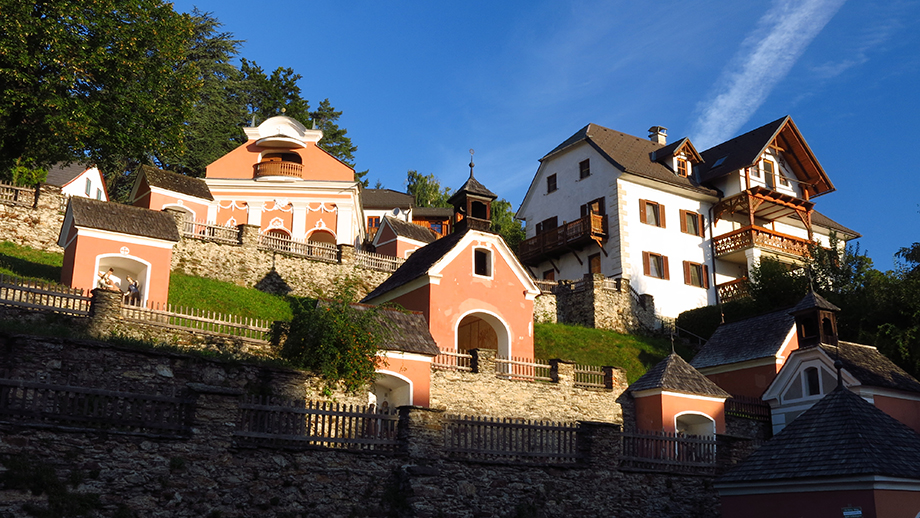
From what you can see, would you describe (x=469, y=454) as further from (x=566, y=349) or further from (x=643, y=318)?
(x=643, y=318)

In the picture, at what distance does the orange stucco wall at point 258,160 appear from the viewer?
45.4m

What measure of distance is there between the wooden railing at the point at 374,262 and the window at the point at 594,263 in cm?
1115

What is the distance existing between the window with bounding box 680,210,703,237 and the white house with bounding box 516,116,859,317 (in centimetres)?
6

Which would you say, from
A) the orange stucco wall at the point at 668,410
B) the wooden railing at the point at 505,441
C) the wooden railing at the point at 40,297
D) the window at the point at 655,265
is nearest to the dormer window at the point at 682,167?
the window at the point at 655,265

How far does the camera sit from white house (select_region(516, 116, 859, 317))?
4322cm

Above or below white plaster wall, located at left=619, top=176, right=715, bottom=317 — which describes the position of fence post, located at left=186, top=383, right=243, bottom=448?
below

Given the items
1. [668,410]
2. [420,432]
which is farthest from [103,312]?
[668,410]

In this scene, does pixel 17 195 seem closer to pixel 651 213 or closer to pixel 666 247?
pixel 651 213

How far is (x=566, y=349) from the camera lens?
34594mm

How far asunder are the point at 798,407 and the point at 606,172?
61.4 ft

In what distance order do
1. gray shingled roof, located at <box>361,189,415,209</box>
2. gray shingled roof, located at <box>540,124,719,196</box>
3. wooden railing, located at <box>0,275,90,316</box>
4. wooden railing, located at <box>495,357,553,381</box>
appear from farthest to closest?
1. gray shingled roof, located at <box>361,189,415,209</box>
2. gray shingled roof, located at <box>540,124,719,196</box>
3. wooden railing, located at <box>495,357,553,381</box>
4. wooden railing, located at <box>0,275,90,316</box>

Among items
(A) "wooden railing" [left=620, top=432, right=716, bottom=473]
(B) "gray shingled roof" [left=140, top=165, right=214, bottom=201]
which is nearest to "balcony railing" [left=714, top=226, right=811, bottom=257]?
(A) "wooden railing" [left=620, top=432, right=716, bottom=473]

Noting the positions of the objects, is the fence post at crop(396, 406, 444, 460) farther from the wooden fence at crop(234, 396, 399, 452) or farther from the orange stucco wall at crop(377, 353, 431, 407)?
the orange stucco wall at crop(377, 353, 431, 407)

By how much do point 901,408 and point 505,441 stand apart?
17.3 meters
